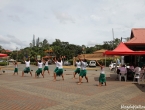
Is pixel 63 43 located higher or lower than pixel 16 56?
higher

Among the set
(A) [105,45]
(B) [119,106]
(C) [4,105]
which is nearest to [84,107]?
(B) [119,106]

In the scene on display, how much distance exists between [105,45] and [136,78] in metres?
71.3

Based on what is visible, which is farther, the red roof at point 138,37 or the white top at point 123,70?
the red roof at point 138,37

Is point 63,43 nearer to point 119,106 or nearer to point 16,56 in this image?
point 16,56

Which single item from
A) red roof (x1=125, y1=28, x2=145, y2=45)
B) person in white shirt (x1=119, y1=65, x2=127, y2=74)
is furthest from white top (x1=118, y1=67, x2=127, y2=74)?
red roof (x1=125, y1=28, x2=145, y2=45)

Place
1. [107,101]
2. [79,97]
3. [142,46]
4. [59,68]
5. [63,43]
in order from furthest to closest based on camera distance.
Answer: [63,43] < [142,46] < [59,68] < [79,97] < [107,101]

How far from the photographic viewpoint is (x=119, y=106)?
663cm

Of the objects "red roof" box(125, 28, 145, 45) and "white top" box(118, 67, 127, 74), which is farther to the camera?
"red roof" box(125, 28, 145, 45)

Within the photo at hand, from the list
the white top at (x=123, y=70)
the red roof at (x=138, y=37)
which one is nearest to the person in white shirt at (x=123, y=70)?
the white top at (x=123, y=70)

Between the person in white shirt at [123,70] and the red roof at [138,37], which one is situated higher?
the red roof at [138,37]

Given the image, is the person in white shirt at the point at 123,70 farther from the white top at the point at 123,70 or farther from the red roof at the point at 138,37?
the red roof at the point at 138,37

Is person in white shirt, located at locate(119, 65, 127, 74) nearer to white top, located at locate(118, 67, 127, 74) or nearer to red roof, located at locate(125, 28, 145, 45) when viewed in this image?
white top, located at locate(118, 67, 127, 74)

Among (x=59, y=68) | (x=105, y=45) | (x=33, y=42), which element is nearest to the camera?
(x=59, y=68)

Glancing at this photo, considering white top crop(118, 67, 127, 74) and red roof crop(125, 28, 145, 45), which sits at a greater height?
red roof crop(125, 28, 145, 45)
